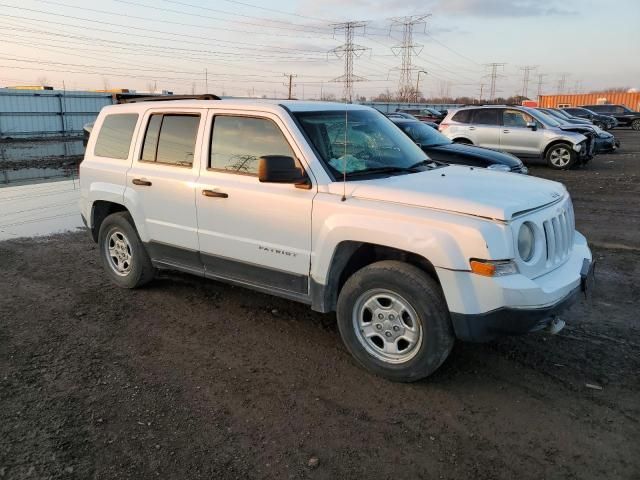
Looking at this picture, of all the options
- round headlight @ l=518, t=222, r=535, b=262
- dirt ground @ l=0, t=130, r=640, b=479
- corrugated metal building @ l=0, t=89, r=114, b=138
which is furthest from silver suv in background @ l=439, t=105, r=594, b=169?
corrugated metal building @ l=0, t=89, r=114, b=138

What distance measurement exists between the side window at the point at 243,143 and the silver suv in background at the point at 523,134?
515 inches

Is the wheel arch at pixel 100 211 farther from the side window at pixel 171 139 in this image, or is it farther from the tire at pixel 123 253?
the side window at pixel 171 139

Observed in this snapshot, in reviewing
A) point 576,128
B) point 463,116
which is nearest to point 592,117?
point 576,128

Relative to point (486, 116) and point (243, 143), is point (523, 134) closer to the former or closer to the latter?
point (486, 116)

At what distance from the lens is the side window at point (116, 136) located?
5.66 m

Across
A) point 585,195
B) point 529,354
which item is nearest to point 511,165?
point 585,195

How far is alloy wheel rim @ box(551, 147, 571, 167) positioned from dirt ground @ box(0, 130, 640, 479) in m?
11.4

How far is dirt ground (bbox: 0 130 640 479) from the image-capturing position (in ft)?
10.0

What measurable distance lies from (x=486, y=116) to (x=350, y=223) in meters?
14.1

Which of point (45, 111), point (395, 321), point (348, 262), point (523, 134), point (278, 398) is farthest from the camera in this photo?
point (45, 111)

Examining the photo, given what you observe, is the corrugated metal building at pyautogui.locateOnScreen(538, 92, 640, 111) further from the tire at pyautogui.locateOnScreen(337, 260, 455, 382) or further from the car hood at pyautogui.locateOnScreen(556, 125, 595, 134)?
the tire at pyautogui.locateOnScreen(337, 260, 455, 382)

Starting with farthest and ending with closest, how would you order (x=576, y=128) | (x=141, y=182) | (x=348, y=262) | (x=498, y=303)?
(x=576, y=128) → (x=141, y=182) → (x=348, y=262) → (x=498, y=303)

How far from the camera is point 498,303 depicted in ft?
11.2

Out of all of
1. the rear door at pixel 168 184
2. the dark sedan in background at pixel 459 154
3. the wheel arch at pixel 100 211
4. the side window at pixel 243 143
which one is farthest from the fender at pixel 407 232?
the dark sedan in background at pixel 459 154
